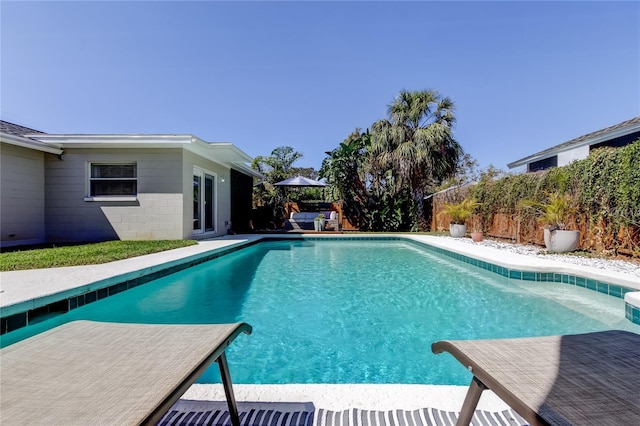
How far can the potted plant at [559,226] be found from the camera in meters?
6.88

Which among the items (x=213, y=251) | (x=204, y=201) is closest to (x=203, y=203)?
(x=204, y=201)

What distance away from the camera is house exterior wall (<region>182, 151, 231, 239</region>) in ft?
28.7

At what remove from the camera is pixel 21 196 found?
7758mm

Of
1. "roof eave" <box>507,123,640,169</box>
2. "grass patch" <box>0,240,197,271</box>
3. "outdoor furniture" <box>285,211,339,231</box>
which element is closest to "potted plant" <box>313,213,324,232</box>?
A: "outdoor furniture" <box>285,211,339,231</box>

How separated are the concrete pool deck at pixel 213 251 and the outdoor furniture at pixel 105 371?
45cm

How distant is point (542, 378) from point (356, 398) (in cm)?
106

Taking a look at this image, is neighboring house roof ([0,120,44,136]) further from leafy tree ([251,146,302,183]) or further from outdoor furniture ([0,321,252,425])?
leafy tree ([251,146,302,183])

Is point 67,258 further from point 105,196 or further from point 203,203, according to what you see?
point 203,203

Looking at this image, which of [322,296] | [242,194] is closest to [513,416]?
[322,296]

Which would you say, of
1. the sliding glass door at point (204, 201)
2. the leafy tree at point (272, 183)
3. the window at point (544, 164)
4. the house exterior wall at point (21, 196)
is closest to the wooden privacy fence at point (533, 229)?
the window at point (544, 164)

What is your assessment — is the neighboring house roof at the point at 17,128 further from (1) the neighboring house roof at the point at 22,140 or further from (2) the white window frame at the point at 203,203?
(2) the white window frame at the point at 203,203

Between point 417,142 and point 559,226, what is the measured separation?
21.7ft

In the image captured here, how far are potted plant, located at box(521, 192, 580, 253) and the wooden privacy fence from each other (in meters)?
0.31

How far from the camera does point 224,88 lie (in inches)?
545
